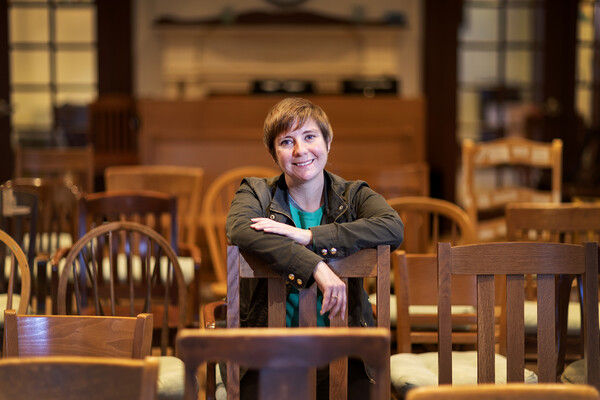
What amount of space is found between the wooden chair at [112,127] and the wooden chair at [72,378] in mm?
5708

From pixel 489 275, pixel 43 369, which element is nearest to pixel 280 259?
pixel 489 275


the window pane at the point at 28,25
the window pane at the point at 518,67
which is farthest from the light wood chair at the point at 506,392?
the window pane at the point at 28,25

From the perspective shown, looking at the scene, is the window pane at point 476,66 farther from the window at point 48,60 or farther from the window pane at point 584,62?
the window at point 48,60

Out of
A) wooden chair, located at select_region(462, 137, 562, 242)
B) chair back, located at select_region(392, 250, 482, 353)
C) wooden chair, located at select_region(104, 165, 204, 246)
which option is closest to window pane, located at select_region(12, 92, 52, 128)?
wooden chair, located at select_region(104, 165, 204, 246)

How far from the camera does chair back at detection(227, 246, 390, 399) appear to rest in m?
1.63

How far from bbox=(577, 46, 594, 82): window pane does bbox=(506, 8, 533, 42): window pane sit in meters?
0.50

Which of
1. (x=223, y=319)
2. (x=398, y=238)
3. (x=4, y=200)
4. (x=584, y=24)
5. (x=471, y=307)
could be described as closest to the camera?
(x=398, y=238)

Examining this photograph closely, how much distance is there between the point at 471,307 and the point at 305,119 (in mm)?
1151

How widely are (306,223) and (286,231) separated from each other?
207 millimetres

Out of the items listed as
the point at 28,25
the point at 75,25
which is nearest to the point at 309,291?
the point at 75,25

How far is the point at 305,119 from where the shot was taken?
1.87 metres

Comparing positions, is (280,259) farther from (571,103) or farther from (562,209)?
(571,103)

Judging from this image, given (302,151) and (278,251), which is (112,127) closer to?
(302,151)

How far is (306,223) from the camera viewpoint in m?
1.92
